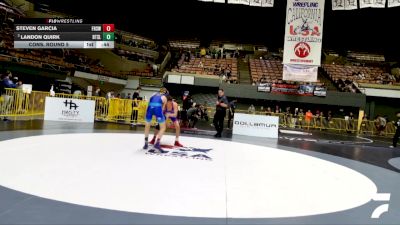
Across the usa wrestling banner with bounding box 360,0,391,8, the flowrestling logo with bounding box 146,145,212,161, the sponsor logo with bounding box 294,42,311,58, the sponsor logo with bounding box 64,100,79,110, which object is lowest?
the flowrestling logo with bounding box 146,145,212,161

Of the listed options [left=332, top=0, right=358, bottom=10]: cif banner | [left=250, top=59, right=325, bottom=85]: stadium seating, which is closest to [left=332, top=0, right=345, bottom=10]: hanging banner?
[left=332, top=0, right=358, bottom=10]: cif banner

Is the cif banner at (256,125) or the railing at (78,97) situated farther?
the cif banner at (256,125)

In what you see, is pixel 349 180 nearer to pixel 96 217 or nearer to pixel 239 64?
pixel 96 217

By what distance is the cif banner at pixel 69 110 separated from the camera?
13.2m

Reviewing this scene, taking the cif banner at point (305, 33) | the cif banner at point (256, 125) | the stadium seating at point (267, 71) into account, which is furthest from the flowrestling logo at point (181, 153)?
the stadium seating at point (267, 71)

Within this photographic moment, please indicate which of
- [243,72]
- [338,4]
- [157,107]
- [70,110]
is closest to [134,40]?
[243,72]

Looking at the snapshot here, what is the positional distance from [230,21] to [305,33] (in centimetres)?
2363

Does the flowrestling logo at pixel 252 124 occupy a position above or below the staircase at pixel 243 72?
below

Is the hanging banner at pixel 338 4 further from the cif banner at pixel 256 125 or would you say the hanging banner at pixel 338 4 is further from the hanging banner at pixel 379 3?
the cif banner at pixel 256 125

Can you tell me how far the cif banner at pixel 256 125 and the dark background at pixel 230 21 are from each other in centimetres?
2362

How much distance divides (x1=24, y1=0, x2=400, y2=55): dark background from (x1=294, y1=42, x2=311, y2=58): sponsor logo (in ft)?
57.2

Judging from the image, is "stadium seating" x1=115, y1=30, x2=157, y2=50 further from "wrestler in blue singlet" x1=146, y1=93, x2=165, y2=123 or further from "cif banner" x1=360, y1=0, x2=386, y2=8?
"wrestler in blue singlet" x1=146, y1=93, x2=165, y2=123

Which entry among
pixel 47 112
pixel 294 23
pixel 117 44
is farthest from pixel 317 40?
pixel 117 44

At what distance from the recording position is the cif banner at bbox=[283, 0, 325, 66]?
18281 mm
